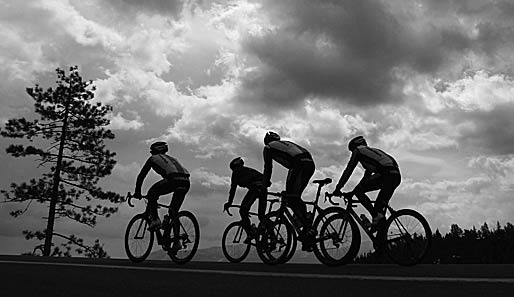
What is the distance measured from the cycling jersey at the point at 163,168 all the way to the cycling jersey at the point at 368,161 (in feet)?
10.1

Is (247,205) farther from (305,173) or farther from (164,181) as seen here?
(305,173)

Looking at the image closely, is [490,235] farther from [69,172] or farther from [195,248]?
[69,172]

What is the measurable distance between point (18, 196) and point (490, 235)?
78.4 feet

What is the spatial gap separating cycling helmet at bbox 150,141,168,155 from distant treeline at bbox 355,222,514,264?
38.1 feet

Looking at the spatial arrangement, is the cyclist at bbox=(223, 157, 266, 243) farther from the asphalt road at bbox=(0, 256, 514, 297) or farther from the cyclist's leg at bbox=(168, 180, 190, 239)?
the asphalt road at bbox=(0, 256, 514, 297)

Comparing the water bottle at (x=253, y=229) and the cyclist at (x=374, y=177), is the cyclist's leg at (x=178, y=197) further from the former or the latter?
the cyclist at (x=374, y=177)

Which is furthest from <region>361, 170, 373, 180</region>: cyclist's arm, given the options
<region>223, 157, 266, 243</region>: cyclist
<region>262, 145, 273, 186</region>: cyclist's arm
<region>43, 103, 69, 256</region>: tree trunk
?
<region>43, 103, 69, 256</region>: tree trunk

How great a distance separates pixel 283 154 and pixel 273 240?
5.11ft

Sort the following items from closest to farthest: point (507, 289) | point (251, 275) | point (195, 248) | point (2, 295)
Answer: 1. point (507, 289)
2. point (2, 295)
3. point (251, 275)
4. point (195, 248)

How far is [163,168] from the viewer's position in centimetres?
1114

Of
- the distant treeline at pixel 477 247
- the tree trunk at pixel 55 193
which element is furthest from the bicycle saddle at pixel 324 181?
the tree trunk at pixel 55 193

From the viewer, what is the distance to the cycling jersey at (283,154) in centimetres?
1026

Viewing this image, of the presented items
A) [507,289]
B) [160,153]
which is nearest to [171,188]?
[160,153]

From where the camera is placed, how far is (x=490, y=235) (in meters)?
21.0
